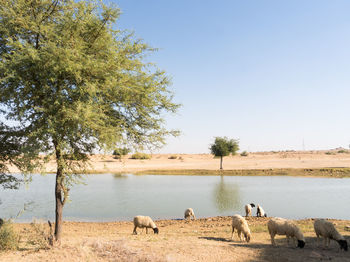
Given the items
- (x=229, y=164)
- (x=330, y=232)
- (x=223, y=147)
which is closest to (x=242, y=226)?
(x=330, y=232)

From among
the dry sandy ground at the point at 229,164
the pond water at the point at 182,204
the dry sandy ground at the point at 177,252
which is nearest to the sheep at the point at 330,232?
the dry sandy ground at the point at 177,252

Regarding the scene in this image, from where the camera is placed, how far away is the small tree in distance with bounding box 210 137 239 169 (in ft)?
223

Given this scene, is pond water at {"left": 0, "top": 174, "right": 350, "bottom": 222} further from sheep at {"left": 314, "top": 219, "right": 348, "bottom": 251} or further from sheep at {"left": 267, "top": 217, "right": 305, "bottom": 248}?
Answer: sheep at {"left": 267, "top": 217, "right": 305, "bottom": 248}

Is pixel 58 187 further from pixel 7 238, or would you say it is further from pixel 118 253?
pixel 118 253

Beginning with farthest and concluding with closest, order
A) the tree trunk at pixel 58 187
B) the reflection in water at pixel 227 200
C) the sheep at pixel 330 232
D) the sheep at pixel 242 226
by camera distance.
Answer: the reflection in water at pixel 227 200, the sheep at pixel 242 226, the sheep at pixel 330 232, the tree trunk at pixel 58 187

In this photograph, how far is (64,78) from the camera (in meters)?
11.1

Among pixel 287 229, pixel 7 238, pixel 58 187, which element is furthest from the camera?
pixel 287 229

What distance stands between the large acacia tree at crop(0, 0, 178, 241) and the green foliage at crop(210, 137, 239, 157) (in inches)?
2240

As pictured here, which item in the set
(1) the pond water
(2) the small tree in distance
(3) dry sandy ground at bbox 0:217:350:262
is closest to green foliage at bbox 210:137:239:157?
(2) the small tree in distance

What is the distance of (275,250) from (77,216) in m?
18.2

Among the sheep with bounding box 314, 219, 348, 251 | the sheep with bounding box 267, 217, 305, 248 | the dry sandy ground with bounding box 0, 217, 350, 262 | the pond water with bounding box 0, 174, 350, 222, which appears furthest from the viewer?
the pond water with bounding box 0, 174, 350, 222

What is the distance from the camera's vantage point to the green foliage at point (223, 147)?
223ft

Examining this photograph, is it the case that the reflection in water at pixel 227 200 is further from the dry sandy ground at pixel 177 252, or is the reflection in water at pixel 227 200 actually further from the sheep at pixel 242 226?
the dry sandy ground at pixel 177 252

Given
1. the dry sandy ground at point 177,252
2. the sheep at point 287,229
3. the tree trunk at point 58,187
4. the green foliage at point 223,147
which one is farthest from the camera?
the green foliage at point 223,147
